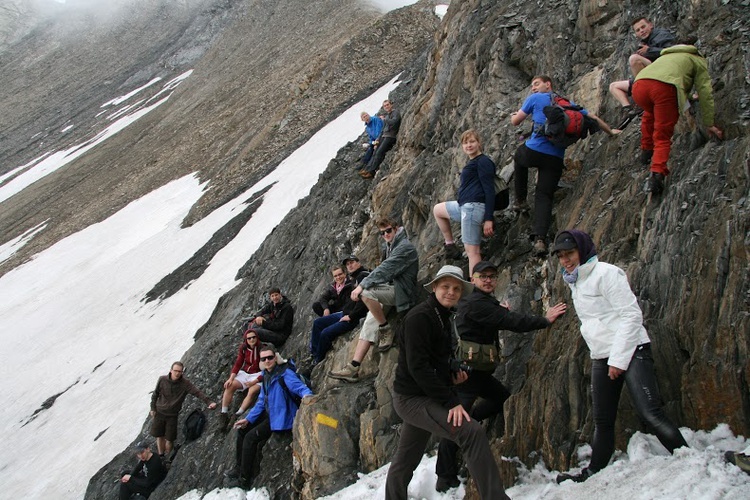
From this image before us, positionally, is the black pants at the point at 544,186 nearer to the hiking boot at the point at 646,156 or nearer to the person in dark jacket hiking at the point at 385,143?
the hiking boot at the point at 646,156

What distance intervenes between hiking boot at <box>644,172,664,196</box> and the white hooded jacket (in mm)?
1613

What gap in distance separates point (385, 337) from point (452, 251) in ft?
5.24

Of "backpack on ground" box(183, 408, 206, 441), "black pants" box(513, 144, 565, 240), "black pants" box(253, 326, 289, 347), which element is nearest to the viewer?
"black pants" box(513, 144, 565, 240)

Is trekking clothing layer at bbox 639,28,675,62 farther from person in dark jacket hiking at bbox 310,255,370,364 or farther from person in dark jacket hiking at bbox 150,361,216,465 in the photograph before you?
person in dark jacket hiking at bbox 150,361,216,465

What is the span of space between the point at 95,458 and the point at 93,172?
46891 millimetres

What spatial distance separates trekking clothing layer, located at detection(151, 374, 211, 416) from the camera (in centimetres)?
1180

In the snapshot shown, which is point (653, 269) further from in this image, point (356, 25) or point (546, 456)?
point (356, 25)

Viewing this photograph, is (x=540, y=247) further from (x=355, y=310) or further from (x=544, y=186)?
(x=355, y=310)

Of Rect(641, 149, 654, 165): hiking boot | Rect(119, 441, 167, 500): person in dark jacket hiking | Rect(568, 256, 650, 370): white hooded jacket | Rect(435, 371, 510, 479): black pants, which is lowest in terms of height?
Rect(119, 441, 167, 500): person in dark jacket hiking

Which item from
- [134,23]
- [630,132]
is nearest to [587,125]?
[630,132]

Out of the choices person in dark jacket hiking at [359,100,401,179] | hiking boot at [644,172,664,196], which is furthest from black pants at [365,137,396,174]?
hiking boot at [644,172,664,196]

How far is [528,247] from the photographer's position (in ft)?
24.9

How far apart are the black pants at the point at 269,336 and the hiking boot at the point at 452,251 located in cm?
495

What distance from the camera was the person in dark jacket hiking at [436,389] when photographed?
15.9 feet
